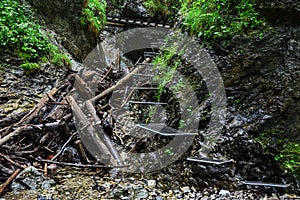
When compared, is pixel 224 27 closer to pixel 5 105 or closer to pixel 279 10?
pixel 279 10

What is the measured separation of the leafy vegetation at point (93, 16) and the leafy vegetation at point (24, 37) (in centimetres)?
→ 177

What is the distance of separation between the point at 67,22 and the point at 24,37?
2013 millimetres

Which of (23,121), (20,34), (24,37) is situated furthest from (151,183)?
(20,34)

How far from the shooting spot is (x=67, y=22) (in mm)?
7492

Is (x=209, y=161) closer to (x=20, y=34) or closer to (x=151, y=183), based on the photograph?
(x=151, y=183)

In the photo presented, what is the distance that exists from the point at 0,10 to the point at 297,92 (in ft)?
21.0

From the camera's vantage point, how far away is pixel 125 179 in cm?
334

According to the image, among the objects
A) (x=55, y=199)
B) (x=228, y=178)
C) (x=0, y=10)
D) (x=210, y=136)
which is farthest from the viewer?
(x=0, y=10)

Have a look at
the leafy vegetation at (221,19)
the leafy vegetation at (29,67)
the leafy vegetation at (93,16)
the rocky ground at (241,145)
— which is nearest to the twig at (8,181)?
the rocky ground at (241,145)

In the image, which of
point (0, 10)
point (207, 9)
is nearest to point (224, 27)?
point (207, 9)

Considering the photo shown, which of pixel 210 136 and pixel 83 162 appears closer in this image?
pixel 210 136

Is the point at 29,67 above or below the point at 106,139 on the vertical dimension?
above

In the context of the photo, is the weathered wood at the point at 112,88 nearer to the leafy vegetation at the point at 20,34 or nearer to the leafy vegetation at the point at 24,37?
the leafy vegetation at the point at 24,37

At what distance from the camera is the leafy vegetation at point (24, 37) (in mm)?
5512
